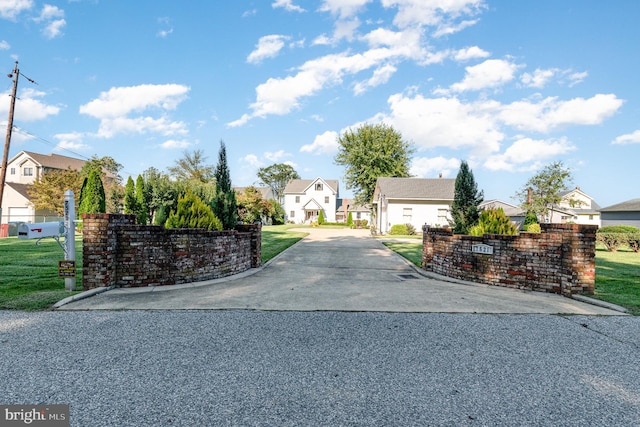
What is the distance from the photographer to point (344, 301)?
561cm

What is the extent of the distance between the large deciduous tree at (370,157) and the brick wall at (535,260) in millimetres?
33293

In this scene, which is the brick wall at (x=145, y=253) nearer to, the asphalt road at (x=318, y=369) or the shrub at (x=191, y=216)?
the shrub at (x=191, y=216)

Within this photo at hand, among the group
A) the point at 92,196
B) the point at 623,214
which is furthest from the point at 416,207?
the point at 92,196

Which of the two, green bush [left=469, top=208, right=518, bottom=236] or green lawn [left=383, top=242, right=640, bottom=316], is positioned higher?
green bush [left=469, top=208, right=518, bottom=236]

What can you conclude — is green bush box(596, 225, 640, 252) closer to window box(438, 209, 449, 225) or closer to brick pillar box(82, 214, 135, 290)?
window box(438, 209, 449, 225)

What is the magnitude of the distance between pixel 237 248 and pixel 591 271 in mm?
7629

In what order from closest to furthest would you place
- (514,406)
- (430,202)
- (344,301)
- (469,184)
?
(514,406) < (344,301) < (469,184) < (430,202)

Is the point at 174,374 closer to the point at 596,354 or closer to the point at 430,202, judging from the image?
the point at 596,354

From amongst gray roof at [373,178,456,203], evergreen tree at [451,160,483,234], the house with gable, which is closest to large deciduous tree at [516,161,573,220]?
gray roof at [373,178,456,203]

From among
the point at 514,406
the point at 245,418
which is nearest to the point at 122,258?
the point at 245,418

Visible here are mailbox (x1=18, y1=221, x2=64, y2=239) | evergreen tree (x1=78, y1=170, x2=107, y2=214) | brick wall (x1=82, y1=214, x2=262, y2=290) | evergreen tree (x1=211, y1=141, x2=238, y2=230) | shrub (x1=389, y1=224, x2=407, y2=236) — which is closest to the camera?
mailbox (x1=18, y1=221, x2=64, y2=239)

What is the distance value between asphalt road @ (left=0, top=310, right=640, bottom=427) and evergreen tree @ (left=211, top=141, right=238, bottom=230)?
13.0ft

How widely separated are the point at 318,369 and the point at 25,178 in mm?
54092

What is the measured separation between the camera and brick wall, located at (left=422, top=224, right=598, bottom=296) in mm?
6207
